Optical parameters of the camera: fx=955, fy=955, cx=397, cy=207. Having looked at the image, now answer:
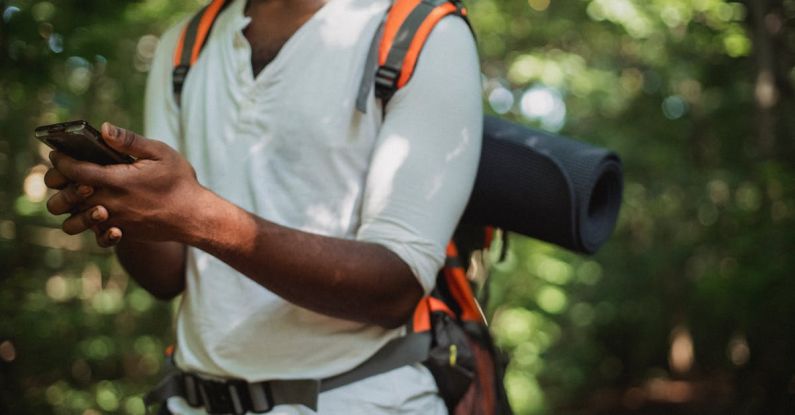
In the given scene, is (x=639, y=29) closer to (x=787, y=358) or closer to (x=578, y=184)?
(x=787, y=358)

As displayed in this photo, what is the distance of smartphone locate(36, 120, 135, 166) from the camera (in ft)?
4.66

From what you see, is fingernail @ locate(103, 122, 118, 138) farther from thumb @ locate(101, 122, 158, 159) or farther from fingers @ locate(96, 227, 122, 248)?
fingers @ locate(96, 227, 122, 248)

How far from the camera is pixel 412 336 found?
80.7 inches

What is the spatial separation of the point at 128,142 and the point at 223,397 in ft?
2.38

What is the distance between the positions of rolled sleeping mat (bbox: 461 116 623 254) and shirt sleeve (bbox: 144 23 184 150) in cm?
73

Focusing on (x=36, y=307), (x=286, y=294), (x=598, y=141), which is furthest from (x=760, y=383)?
(x=286, y=294)

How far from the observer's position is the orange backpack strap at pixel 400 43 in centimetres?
197

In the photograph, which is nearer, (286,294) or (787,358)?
(286,294)

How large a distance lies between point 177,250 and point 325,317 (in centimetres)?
42

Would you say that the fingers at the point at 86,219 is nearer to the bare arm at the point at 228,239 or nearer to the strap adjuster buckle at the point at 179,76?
the bare arm at the point at 228,239

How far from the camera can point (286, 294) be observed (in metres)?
1.80

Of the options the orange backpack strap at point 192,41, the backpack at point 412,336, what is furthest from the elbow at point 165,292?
the orange backpack strap at point 192,41

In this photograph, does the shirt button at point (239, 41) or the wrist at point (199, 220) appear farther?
the shirt button at point (239, 41)

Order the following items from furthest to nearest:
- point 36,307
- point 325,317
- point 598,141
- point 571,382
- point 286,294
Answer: point 571,382 → point 598,141 → point 36,307 → point 325,317 → point 286,294
